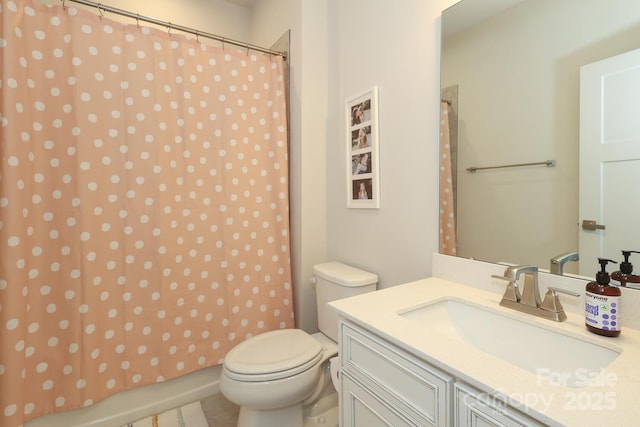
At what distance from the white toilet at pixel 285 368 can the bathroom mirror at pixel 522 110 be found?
641 millimetres

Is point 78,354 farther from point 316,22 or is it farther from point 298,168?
point 316,22

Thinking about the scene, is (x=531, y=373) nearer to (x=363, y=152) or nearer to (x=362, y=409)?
(x=362, y=409)

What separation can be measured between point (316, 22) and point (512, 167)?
1444 millimetres

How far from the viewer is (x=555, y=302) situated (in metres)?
0.82

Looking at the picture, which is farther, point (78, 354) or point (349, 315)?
point (78, 354)

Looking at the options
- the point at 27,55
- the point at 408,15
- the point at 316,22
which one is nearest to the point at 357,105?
the point at 408,15

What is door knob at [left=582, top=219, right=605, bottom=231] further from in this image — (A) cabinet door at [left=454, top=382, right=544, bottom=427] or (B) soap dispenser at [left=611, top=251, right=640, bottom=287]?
(A) cabinet door at [left=454, top=382, right=544, bottom=427]

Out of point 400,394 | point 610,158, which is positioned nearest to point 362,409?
point 400,394

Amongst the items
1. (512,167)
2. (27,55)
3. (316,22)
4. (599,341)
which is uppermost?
(316,22)

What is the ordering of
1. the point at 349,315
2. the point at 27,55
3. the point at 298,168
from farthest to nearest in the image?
the point at 298,168 → the point at 27,55 → the point at 349,315

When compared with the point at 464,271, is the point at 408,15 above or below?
above

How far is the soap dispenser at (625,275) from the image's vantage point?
2.51 ft

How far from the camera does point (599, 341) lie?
2.26 feet

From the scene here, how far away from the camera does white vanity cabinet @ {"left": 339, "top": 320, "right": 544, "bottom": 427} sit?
1.88 feet
